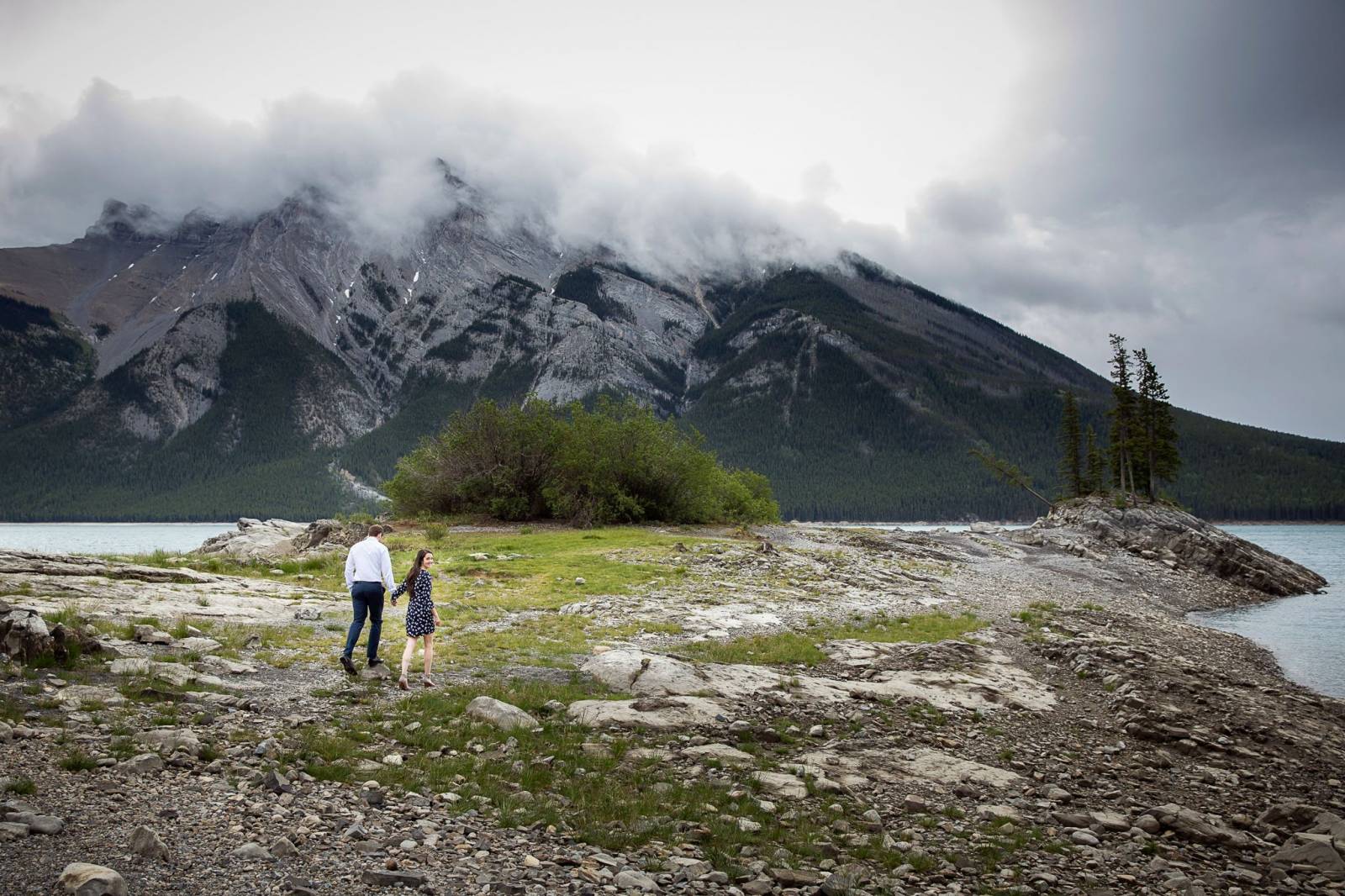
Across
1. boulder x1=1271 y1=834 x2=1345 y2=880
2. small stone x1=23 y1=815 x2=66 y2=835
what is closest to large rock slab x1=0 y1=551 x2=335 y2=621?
small stone x1=23 y1=815 x2=66 y2=835

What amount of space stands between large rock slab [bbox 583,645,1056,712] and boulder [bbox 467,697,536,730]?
2.82m

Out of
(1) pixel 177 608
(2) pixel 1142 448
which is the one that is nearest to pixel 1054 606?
(1) pixel 177 608

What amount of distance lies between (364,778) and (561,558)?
26164mm

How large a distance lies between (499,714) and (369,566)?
16.7 feet

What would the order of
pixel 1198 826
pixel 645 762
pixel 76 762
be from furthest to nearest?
pixel 645 762 → pixel 1198 826 → pixel 76 762

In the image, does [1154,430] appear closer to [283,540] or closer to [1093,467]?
[1093,467]

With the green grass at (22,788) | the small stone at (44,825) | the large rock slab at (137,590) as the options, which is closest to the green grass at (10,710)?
the green grass at (22,788)

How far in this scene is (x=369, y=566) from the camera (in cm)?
1512

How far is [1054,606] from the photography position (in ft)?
102

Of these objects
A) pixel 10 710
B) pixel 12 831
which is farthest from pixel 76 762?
pixel 10 710

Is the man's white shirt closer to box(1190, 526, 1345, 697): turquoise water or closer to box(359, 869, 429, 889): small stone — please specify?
box(359, 869, 429, 889): small stone

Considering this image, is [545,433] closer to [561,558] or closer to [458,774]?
[561,558]

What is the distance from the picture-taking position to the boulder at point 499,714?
37.9 feet

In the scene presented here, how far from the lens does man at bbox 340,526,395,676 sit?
14.9 m
